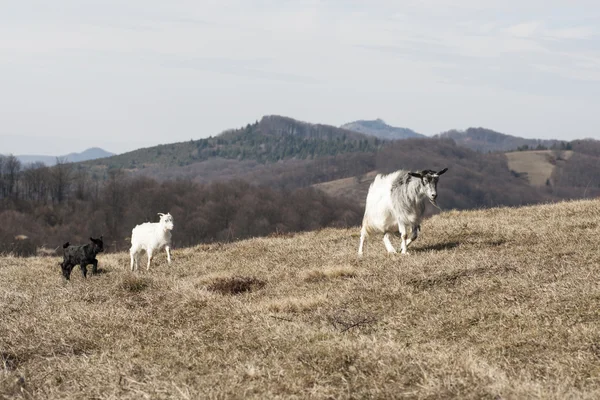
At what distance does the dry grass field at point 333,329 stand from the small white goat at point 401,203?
82 centimetres

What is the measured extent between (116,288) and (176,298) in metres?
2.39

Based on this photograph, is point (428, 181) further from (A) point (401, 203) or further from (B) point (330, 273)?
(B) point (330, 273)

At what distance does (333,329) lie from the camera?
9.43 m

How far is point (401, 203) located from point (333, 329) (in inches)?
310

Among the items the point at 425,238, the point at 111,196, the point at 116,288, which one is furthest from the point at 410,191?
the point at 111,196

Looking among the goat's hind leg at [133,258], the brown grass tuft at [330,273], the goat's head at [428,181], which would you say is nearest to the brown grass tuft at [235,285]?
the brown grass tuft at [330,273]

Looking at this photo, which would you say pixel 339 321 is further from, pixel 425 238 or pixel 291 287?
pixel 425 238

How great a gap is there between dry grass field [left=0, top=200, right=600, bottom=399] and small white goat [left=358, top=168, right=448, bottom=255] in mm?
818

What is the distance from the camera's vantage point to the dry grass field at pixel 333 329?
707 cm

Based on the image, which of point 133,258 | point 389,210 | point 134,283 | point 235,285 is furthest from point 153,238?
point 389,210

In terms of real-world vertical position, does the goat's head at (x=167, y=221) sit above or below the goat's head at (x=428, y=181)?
below

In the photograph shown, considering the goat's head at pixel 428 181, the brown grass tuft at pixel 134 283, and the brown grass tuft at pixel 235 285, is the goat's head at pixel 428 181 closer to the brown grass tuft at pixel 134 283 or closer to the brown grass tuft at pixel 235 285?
the brown grass tuft at pixel 235 285

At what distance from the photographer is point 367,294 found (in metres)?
11.9

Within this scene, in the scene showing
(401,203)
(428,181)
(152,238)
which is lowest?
(152,238)
